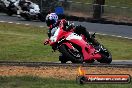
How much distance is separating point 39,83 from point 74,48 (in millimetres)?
4576

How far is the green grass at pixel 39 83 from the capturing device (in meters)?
9.08

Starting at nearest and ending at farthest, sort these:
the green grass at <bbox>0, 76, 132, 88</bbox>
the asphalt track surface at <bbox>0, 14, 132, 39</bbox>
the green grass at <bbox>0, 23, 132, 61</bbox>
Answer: the green grass at <bbox>0, 76, 132, 88</bbox>
the green grass at <bbox>0, 23, 132, 61</bbox>
the asphalt track surface at <bbox>0, 14, 132, 39</bbox>

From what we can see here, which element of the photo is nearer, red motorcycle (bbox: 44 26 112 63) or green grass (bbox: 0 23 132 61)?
red motorcycle (bbox: 44 26 112 63)

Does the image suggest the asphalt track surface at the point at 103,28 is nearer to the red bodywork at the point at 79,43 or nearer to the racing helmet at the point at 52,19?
the red bodywork at the point at 79,43

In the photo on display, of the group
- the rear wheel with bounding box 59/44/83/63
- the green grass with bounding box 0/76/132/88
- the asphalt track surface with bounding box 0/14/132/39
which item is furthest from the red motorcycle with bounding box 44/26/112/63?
the asphalt track surface with bounding box 0/14/132/39

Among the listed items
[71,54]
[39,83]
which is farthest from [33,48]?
[39,83]

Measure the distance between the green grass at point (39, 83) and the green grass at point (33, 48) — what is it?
6.76m

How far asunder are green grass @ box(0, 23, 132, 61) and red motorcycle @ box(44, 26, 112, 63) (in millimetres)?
3559

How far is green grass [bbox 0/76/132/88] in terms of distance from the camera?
357 inches

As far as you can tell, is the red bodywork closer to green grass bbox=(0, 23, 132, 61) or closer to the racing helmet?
the racing helmet

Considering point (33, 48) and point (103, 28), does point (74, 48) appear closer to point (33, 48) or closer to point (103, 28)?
point (33, 48)

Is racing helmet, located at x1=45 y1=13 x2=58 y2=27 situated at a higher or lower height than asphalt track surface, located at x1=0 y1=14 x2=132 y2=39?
higher

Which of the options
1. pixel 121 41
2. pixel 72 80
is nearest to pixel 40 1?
pixel 121 41

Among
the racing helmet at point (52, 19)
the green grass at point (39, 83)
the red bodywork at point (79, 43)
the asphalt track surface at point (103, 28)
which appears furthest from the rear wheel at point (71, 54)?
the asphalt track surface at point (103, 28)
